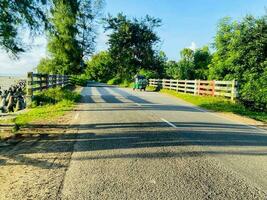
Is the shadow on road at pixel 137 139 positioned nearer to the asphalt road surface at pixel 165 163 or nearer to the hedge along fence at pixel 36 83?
the asphalt road surface at pixel 165 163

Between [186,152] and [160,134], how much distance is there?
2.23 m

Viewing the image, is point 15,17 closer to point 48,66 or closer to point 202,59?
point 48,66

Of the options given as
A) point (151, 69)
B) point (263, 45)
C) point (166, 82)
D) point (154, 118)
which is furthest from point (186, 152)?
point (151, 69)

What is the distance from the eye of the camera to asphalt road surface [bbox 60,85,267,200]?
5.41 meters

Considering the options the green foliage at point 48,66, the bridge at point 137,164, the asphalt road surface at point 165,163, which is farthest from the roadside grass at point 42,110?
the green foliage at point 48,66

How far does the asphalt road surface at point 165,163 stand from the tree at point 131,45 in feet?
174

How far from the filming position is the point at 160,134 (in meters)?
10.2

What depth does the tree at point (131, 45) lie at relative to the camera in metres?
63.8

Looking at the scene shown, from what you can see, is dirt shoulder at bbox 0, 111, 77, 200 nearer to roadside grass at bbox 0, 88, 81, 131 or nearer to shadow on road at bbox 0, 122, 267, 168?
shadow on road at bbox 0, 122, 267, 168

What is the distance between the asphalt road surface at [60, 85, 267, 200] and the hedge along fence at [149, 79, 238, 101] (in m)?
11.6

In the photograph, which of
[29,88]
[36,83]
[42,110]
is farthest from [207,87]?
[42,110]

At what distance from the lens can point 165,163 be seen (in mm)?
7031

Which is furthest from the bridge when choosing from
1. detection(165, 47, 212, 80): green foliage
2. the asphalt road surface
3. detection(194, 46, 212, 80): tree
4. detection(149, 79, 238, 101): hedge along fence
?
detection(194, 46, 212, 80): tree

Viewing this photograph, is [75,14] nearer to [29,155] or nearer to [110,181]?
[29,155]
